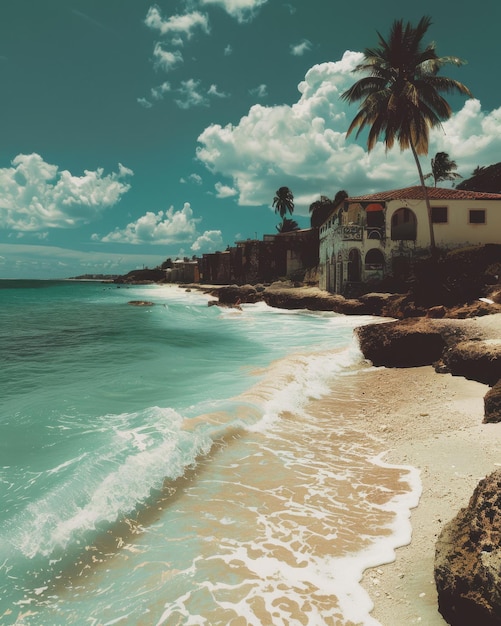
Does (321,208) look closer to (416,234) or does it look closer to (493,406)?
(416,234)

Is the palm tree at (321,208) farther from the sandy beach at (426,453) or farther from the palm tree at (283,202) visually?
the sandy beach at (426,453)

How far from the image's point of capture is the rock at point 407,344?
1012cm

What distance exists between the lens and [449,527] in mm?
2939

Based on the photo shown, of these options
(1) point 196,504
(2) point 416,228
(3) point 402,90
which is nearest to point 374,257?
(2) point 416,228

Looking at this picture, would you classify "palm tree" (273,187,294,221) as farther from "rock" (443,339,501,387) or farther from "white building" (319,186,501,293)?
"rock" (443,339,501,387)

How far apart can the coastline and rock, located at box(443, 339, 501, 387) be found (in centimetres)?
23

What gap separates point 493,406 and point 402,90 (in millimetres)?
24290

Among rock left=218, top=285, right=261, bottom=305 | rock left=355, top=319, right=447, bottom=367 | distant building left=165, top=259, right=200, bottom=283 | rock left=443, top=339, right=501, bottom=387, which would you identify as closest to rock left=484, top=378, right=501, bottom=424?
rock left=443, top=339, right=501, bottom=387

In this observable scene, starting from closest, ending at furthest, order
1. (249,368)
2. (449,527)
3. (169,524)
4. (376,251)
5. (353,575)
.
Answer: (449,527), (353,575), (169,524), (249,368), (376,251)

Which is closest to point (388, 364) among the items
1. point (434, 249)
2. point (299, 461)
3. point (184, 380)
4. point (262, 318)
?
point (184, 380)

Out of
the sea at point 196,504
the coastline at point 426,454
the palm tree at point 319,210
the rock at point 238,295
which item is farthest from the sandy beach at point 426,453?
the palm tree at point 319,210

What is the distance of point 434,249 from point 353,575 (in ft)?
93.5

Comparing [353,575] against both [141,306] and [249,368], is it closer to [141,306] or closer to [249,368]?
[249,368]

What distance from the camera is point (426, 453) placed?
5.08 meters
